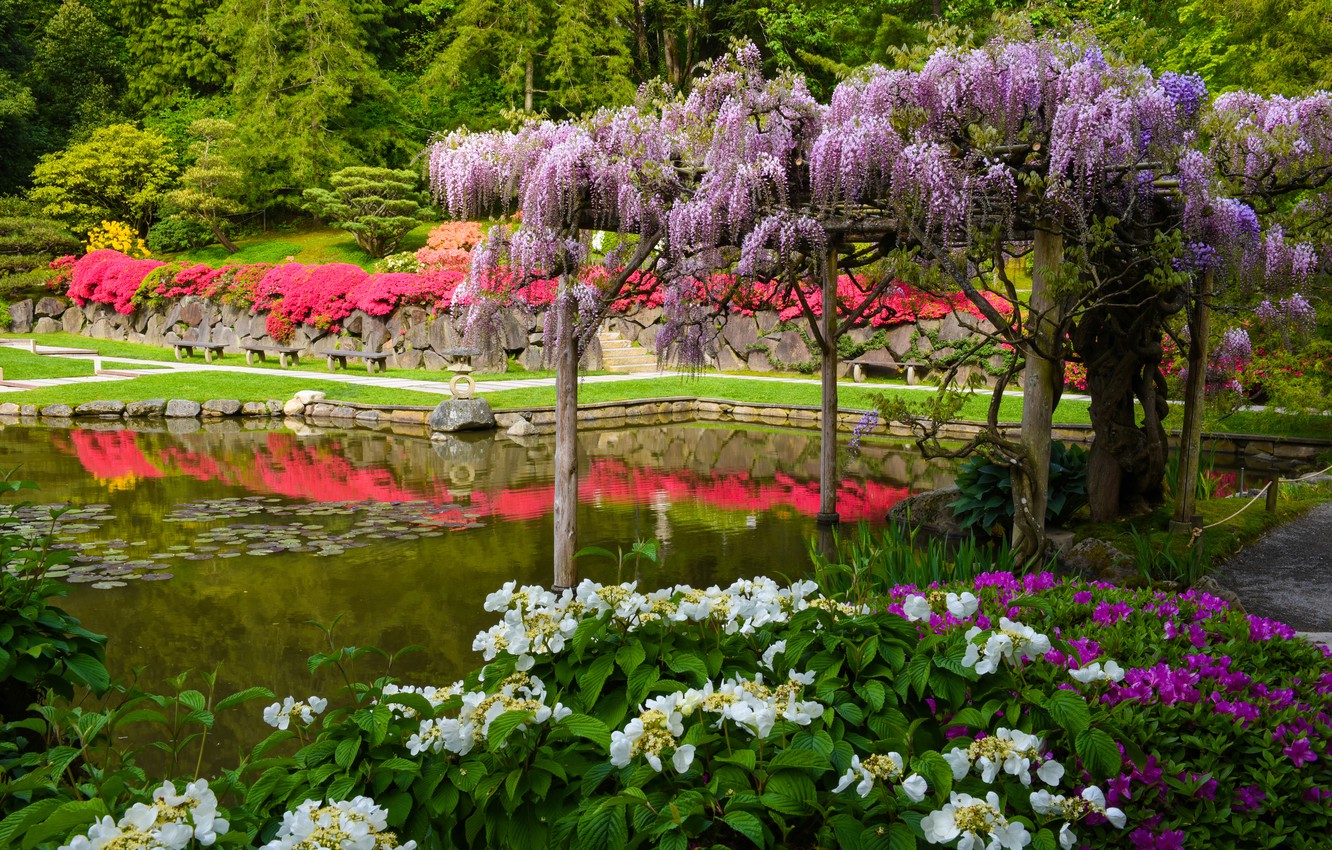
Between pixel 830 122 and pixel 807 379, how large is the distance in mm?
11932

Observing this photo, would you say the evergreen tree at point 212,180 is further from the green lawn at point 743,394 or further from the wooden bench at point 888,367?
the wooden bench at point 888,367

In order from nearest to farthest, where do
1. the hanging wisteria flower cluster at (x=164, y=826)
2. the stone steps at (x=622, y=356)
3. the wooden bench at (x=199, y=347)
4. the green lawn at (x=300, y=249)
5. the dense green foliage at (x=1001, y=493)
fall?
the hanging wisteria flower cluster at (x=164, y=826) < the dense green foliage at (x=1001, y=493) < the stone steps at (x=622, y=356) < the wooden bench at (x=199, y=347) < the green lawn at (x=300, y=249)

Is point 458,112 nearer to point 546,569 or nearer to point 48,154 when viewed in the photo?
point 48,154

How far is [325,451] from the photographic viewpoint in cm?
1169

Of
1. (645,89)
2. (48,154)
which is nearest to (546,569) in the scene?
(645,89)

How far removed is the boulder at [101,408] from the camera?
14070 millimetres

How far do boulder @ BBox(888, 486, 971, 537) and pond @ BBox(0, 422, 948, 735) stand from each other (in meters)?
0.71

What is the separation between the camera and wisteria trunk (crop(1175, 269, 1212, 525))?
5.96 m

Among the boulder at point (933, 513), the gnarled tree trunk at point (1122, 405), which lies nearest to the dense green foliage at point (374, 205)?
the boulder at point (933, 513)

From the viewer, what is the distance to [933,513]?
7281 millimetres

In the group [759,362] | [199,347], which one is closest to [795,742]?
[759,362]

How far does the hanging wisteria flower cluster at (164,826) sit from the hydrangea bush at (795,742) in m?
0.02

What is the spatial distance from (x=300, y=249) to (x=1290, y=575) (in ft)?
76.8

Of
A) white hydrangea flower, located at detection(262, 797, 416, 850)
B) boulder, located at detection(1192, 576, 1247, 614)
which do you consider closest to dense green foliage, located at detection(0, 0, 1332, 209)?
boulder, located at detection(1192, 576, 1247, 614)
